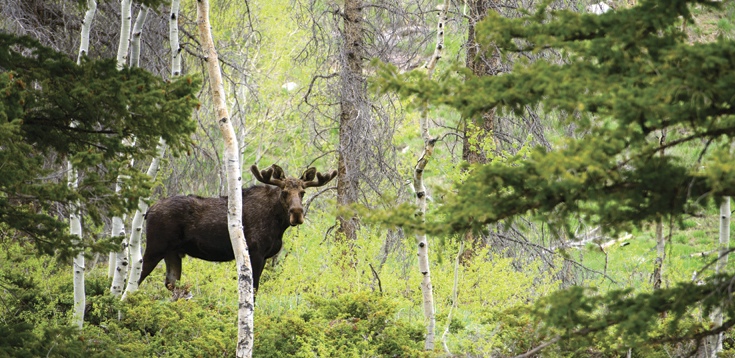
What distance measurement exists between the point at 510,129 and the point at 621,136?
11.1 metres

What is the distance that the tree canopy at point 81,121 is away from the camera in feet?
19.8

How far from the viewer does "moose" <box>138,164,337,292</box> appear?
1091 centimetres

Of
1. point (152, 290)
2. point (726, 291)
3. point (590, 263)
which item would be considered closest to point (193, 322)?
point (152, 290)

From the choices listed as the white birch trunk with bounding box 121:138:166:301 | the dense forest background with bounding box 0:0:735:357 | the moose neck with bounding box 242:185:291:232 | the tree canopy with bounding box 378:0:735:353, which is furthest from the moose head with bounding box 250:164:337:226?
the tree canopy with bounding box 378:0:735:353

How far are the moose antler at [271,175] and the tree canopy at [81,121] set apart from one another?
4.05 metres

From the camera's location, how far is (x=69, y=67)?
6.39 m

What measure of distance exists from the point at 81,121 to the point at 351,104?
23.3 feet

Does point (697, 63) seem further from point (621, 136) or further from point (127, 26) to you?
point (127, 26)

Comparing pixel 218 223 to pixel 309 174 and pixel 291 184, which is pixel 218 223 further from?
pixel 309 174

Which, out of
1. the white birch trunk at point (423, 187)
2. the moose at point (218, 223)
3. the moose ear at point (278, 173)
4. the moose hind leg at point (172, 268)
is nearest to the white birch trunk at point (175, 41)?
the moose at point (218, 223)

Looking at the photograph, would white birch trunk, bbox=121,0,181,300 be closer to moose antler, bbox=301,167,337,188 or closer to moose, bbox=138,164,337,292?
moose, bbox=138,164,337,292

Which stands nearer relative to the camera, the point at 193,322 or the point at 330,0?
the point at 193,322

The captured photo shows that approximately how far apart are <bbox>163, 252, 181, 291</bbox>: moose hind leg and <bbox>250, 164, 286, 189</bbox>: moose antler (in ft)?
4.95

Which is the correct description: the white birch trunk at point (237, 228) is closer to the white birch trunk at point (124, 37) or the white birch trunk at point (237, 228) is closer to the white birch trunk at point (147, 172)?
the white birch trunk at point (147, 172)
